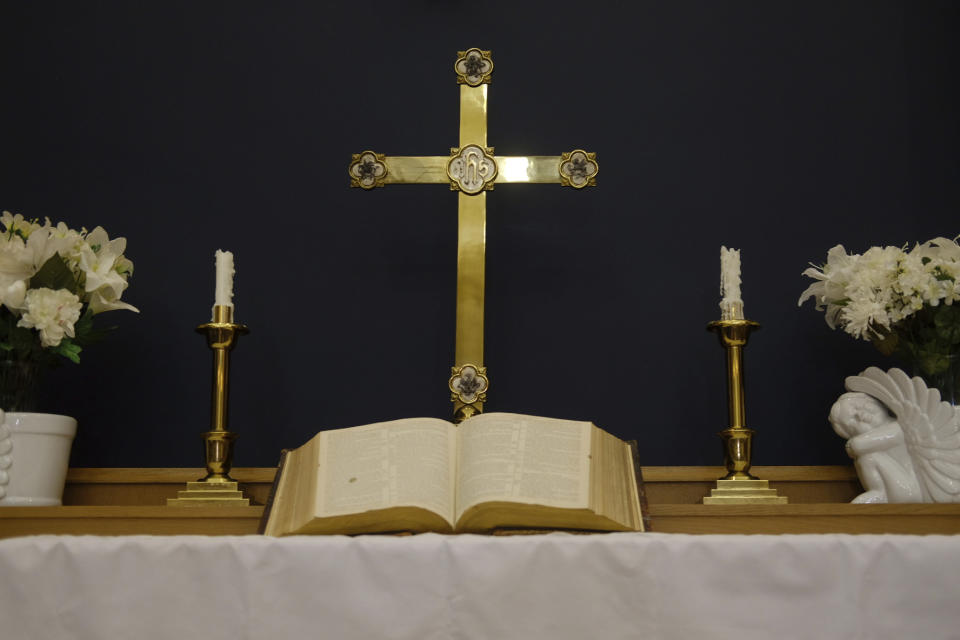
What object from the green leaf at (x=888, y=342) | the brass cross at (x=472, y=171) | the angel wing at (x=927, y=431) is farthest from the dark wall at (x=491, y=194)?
the angel wing at (x=927, y=431)

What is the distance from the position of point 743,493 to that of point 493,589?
3.69 ft

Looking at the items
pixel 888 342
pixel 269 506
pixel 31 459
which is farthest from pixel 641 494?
pixel 31 459

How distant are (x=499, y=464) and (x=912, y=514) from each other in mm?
691

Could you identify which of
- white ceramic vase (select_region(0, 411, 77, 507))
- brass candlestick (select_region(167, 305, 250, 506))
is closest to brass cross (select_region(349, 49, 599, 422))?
brass candlestick (select_region(167, 305, 250, 506))

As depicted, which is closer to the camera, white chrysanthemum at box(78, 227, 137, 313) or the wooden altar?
the wooden altar

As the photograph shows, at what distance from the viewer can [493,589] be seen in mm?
833

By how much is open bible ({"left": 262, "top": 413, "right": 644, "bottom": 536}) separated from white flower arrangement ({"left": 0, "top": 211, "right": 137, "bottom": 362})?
629 millimetres

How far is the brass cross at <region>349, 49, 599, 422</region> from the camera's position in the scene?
2195mm

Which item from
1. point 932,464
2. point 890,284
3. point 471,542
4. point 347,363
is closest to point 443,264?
point 347,363

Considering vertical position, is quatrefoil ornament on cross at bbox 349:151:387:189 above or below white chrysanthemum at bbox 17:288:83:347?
above

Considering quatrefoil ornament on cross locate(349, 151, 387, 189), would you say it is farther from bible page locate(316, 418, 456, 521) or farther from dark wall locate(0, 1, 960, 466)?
bible page locate(316, 418, 456, 521)

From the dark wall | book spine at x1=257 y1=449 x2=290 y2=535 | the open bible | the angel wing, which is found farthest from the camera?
the dark wall

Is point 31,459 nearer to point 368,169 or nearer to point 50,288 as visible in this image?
point 50,288

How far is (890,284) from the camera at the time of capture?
191cm
